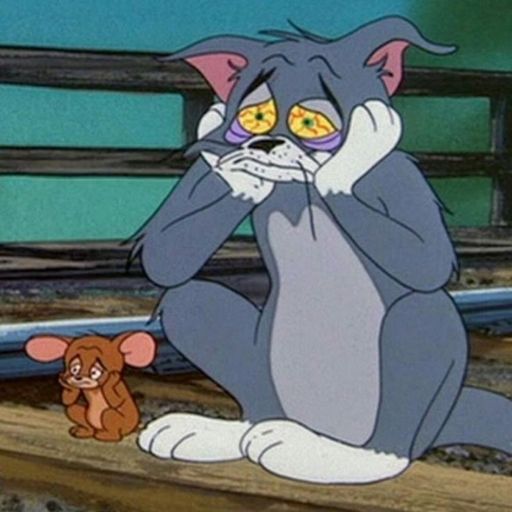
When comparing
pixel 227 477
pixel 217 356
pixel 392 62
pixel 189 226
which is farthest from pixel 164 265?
pixel 392 62

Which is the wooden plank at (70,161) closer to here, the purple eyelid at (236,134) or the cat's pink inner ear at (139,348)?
the purple eyelid at (236,134)

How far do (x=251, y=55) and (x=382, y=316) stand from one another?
55 centimetres

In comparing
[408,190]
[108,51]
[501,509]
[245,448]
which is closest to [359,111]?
[408,190]

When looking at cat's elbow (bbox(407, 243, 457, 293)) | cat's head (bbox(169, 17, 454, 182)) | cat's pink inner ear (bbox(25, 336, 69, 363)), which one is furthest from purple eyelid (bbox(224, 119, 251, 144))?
cat's pink inner ear (bbox(25, 336, 69, 363))

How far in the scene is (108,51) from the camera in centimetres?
167

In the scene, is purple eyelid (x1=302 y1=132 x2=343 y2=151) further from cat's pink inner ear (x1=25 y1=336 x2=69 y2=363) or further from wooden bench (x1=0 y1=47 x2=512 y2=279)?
cat's pink inner ear (x1=25 y1=336 x2=69 y2=363)

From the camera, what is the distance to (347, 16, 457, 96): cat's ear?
5.39 ft

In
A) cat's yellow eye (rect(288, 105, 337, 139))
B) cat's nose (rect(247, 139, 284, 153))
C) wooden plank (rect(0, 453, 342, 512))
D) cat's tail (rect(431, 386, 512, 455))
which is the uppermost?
cat's yellow eye (rect(288, 105, 337, 139))

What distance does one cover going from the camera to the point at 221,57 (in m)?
1.66

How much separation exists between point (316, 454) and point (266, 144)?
592 millimetres

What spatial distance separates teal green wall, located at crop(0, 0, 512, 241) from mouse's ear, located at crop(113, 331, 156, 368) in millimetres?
196

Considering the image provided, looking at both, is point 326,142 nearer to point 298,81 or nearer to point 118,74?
point 298,81

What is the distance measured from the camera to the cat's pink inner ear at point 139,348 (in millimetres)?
1682

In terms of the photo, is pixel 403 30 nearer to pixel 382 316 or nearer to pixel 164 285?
pixel 382 316
